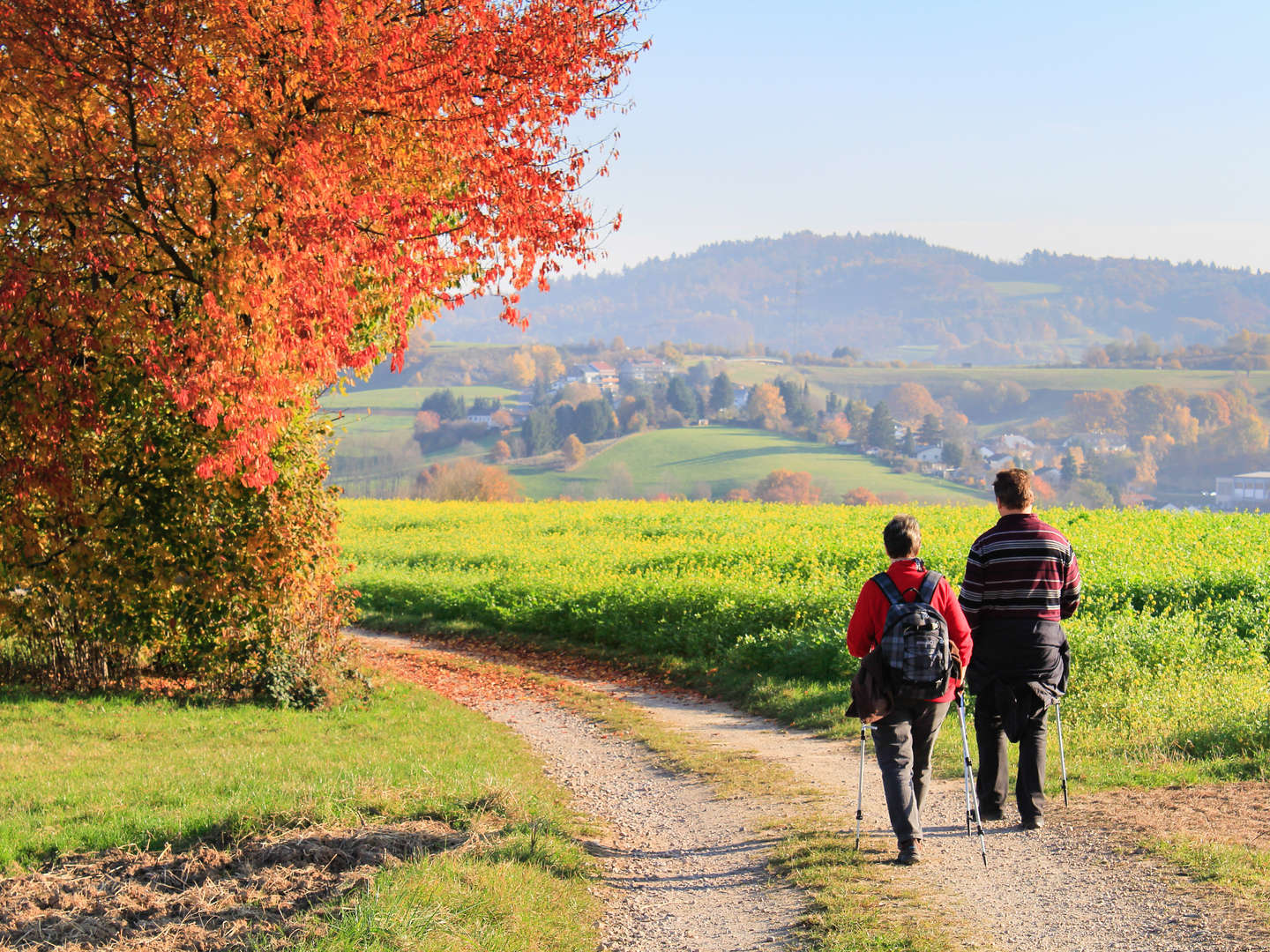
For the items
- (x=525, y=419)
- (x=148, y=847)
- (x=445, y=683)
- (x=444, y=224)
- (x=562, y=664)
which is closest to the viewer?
(x=148, y=847)

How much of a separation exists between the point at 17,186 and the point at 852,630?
741cm

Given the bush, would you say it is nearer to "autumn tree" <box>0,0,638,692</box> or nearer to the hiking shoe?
"autumn tree" <box>0,0,638,692</box>

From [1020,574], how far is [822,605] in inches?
333

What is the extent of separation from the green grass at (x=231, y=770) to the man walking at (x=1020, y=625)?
312 centimetres

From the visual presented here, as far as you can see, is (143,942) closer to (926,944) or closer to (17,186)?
(926,944)

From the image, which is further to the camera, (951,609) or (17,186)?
(17,186)

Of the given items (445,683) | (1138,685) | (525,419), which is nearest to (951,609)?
(1138,685)

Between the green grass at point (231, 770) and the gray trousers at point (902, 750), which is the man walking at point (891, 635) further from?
the green grass at point (231, 770)

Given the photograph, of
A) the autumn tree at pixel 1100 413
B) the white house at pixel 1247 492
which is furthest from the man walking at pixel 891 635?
the autumn tree at pixel 1100 413

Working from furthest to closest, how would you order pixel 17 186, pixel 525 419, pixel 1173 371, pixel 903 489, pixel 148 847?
pixel 1173 371 → pixel 525 419 → pixel 903 489 → pixel 17 186 → pixel 148 847

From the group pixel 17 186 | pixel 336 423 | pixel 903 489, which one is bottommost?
pixel 903 489

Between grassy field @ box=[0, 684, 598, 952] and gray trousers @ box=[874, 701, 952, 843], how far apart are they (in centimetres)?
183

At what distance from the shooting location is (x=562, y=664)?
54.3ft

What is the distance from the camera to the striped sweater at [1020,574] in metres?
6.45
